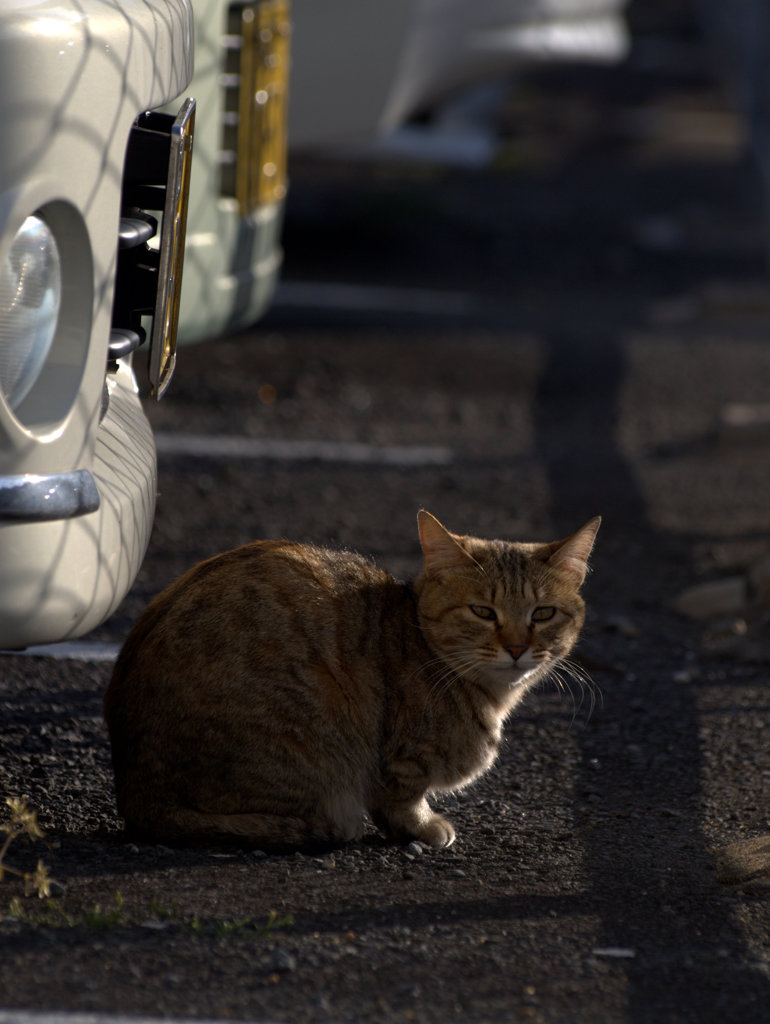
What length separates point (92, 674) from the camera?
395 centimetres

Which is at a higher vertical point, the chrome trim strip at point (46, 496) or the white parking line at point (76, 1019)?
the chrome trim strip at point (46, 496)

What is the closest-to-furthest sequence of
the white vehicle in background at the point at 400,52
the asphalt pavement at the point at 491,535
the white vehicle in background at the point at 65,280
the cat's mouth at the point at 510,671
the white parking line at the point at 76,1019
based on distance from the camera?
1. the white parking line at the point at 76,1019
2. the white vehicle in background at the point at 65,280
3. the asphalt pavement at the point at 491,535
4. the cat's mouth at the point at 510,671
5. the white vehicle in background at the point at 400,52

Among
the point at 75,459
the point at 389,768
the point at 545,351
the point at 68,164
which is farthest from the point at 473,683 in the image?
the point at 545,351

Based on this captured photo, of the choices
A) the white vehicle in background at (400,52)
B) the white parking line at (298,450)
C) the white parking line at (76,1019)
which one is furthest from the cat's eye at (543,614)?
the white vehicle in background at (400,52)

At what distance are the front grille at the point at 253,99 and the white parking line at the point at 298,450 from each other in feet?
3.99

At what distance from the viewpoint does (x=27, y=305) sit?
2.48 meters

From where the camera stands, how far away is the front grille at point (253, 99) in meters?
4.91

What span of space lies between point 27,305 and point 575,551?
1456mm

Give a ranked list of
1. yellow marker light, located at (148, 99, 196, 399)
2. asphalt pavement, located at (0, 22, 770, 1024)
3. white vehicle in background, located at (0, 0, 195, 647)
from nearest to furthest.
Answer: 1. white vehicle in background, located at (0, 0, 195, 647)
2. asphalt pavement, located at (0, 22, 770, 1024)
3. yellow marker light, located at (148, 99, 196, 399)

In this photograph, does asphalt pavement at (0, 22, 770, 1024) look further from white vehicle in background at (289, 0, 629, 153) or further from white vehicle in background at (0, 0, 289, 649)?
white vehicle in background at (289, 0, 629, 153)

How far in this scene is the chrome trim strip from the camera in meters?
2.41

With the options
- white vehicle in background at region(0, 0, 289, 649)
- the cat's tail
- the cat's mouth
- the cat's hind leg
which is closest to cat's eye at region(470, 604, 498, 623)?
the cat's mouth

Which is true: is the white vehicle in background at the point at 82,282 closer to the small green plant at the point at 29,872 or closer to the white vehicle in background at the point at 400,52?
the small green plant at the point at 29,872

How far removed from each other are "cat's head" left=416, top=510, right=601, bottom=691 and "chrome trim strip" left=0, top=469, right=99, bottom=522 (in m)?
0.91
